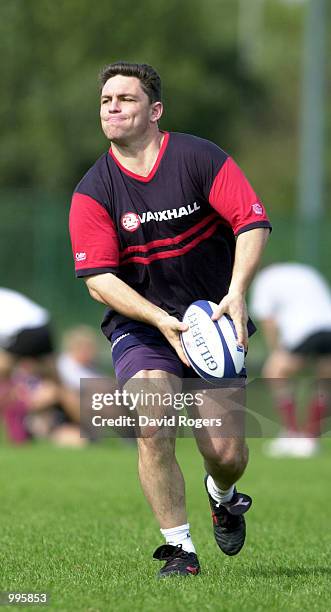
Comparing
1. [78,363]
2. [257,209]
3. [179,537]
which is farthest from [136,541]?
[78,363]

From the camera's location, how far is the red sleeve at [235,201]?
5.84 m

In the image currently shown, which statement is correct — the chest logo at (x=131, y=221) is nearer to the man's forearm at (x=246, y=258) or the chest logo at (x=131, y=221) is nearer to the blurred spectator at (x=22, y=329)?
the man's forearm at (x=246, y=258)

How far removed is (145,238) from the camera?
19.6 feet

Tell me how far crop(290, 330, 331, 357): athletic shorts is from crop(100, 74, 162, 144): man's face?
806 centimetres

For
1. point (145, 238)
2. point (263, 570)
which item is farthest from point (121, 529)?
point (145, 238)

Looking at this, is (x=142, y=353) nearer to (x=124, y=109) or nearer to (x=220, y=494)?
(x=220, y=494)

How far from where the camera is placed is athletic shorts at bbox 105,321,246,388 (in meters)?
5.82

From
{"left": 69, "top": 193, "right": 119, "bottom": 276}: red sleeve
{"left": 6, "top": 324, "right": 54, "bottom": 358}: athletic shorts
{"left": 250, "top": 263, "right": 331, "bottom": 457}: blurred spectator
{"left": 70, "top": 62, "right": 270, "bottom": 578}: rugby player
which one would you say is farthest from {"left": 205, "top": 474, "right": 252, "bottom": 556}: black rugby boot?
{"left": 250, "top": 263, "right": 331, "bottom": 457}: blurred spectator

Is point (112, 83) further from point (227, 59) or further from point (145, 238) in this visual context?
point (227, 59)

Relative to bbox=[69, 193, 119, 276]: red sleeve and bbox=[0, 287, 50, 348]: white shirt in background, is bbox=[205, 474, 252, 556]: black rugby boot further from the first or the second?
bbox=[0, 287, 50, 348]: white shirt in background

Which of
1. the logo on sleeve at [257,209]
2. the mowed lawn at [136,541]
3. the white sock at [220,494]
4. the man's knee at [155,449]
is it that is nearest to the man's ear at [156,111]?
the logo on sleeve at [257,209]

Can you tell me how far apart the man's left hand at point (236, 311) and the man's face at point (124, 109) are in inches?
36.1

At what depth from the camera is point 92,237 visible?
5867mm

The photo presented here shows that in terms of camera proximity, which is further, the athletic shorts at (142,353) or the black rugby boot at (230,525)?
the black rugby boot at (230,525)
